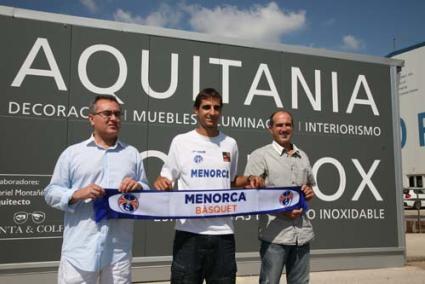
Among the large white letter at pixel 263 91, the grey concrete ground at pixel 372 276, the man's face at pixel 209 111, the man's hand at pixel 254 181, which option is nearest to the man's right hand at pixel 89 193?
the man's face at pixel 209 111

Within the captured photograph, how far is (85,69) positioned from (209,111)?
2.86m

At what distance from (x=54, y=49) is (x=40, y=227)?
6.79ft

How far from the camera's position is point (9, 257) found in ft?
15.1

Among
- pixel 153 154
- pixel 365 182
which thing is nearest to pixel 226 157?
pixel 153 154

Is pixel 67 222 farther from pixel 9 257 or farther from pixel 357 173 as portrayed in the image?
pixel 357 173

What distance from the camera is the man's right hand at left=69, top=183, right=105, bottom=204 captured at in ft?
7.37

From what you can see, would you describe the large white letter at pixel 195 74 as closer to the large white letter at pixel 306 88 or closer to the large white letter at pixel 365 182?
the large white letter at pixel 306 88

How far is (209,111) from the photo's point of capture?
107 inches

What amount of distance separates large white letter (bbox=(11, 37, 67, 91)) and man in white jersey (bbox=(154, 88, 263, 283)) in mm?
2780

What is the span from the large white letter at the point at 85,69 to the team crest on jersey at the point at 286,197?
276 centimetres

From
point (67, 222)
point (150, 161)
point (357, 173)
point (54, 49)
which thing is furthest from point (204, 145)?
point (357, 173)

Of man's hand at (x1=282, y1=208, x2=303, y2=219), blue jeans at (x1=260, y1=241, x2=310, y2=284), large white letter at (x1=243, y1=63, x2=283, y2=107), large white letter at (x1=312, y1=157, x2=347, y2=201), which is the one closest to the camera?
blue jeans at (x1=260, y1=241, x2=310, y2=284)

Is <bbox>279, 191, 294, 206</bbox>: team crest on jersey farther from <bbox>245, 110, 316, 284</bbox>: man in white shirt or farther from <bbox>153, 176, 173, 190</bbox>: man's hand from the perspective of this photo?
<bbox>153, 176, 173, 190</bbox>: man's hand

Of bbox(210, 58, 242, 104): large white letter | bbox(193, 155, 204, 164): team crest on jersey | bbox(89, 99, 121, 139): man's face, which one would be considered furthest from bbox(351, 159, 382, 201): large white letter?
bbox(89, 99, 121, 139): man's face
